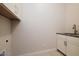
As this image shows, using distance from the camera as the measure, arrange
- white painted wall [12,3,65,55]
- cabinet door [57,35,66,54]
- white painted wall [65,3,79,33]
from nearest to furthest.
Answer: cabinet door [57,35,66,54] < white painted wall [65,3,79,33] < white painted wall [12,3,65,55]

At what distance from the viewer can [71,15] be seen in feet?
10.1

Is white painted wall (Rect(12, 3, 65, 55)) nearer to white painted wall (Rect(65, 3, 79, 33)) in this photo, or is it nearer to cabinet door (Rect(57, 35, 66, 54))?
white painted wall (Rect(65, 3, 79, 33))

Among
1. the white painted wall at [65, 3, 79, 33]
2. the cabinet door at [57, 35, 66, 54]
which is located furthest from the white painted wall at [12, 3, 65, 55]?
the cabinet door at [57, 35, 66, 54]

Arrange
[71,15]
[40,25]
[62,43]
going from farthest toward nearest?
[40,25]
[71,15]
[62,43]

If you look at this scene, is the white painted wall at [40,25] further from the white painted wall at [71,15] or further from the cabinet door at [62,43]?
the cabinet door at [62,43]

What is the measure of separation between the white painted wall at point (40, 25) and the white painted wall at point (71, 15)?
0.12 m

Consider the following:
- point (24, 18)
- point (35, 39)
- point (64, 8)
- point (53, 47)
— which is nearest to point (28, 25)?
point (24, 18)

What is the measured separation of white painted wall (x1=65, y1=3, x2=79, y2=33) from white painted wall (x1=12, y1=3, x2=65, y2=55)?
0.12m

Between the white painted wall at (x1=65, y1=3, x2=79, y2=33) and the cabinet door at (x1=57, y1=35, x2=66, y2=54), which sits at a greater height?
the white painted wall at (x1=65, y1=3, x2=79, y2=33)

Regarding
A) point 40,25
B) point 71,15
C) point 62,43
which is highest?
point 71,15

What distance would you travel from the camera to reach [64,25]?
127 inches

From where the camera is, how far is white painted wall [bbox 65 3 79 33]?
2882 millimetres

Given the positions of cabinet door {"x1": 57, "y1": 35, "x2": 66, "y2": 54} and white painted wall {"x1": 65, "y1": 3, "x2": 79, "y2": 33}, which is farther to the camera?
white painted wall {"x1": 65, "y1": 3, "x2": 79, "y2": 33}

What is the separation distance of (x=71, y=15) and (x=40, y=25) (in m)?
0.92
